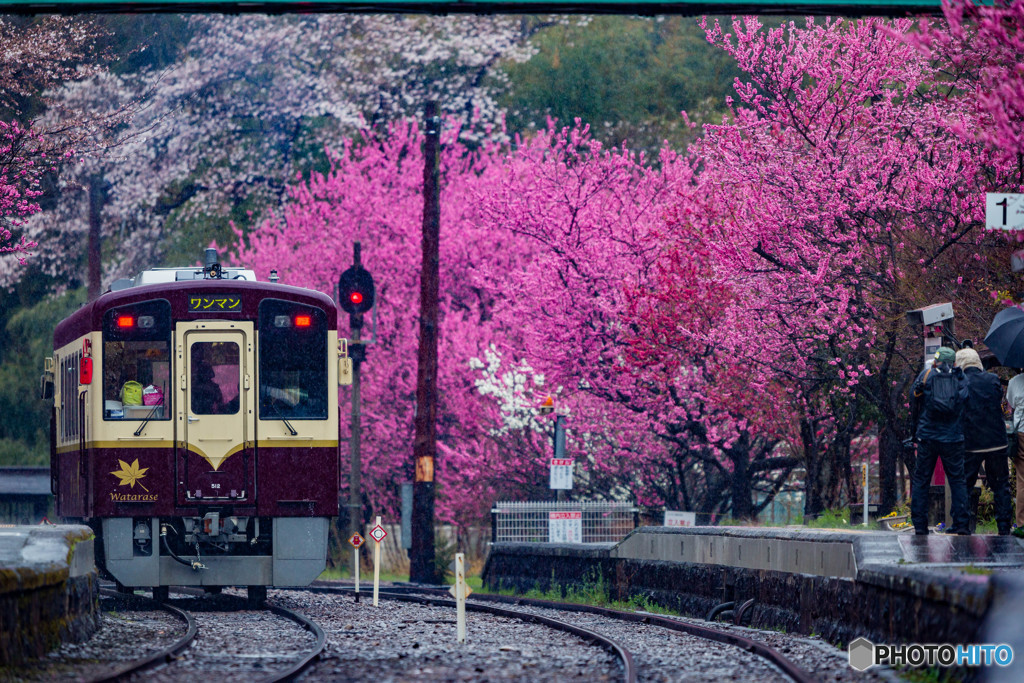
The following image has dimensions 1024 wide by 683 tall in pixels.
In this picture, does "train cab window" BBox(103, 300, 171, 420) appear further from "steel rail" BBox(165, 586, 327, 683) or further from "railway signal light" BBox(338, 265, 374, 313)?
"railway signal light" BBox(338, 265, 374, 313)

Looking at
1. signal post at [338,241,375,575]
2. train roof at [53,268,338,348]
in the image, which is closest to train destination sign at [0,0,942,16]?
train roof at [53,268,338,348]

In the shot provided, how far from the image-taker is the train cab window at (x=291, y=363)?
50.2 ft

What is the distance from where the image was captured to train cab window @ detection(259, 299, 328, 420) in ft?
50.2

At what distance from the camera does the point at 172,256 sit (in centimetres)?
4016

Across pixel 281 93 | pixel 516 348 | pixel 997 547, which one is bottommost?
pixel 997 547

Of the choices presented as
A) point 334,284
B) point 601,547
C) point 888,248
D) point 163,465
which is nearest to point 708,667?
point 163,465

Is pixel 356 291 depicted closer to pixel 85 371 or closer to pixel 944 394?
pixel 85 371

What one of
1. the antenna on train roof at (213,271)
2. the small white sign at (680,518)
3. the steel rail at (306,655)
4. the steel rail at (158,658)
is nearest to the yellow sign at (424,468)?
the small white sign at (680,518)

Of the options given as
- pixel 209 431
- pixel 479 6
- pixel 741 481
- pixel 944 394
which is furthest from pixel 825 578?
pixel 741 481

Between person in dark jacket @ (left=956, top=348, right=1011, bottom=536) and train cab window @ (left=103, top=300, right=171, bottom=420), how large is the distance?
7.70m

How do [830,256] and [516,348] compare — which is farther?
[516,348]

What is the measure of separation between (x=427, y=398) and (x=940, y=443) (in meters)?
13.3

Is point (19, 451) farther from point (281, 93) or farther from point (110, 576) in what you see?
point (110, 576)

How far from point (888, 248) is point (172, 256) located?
2519cm
